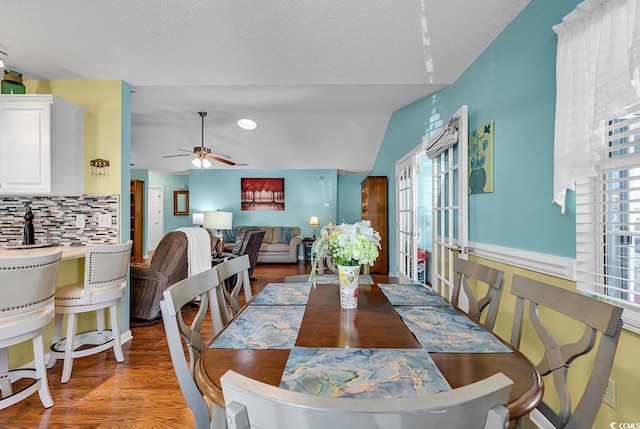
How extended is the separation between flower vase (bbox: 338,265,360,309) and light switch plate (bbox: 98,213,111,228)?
2531 mm

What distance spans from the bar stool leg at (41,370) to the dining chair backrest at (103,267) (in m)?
0.44

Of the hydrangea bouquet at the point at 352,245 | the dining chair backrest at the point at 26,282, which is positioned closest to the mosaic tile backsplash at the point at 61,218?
the dining chair backrest at the point at 26,282

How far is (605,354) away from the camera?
87cm

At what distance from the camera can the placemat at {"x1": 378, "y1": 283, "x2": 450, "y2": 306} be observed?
5.10 feet

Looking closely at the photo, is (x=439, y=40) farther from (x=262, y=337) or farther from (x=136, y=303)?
(x=136, y=303)

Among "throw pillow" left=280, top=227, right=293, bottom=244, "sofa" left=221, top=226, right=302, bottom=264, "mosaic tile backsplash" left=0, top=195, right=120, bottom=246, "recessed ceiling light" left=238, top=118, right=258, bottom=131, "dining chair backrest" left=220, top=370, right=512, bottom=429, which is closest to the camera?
"dining chair backrest" left=220, top=370, right=512, bottom=429

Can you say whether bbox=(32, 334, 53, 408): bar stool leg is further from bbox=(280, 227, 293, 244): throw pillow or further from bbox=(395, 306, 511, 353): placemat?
bbox=(280, 227, 293, 244): throw pillow

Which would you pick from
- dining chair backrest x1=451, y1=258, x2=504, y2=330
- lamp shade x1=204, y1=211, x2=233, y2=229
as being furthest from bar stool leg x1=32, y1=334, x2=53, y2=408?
lamp shade x1=204, y1=211, x2=233, y2=229

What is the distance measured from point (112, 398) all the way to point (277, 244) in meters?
5.51

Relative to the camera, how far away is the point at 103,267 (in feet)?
7.77

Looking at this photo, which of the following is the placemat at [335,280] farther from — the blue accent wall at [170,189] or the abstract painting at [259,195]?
the blue accent wall at [170,189]

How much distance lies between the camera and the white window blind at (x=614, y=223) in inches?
49.8

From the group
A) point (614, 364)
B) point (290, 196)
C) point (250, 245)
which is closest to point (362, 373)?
point (614, 364)

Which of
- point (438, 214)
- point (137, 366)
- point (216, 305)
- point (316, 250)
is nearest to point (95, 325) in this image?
point (137, 366)
